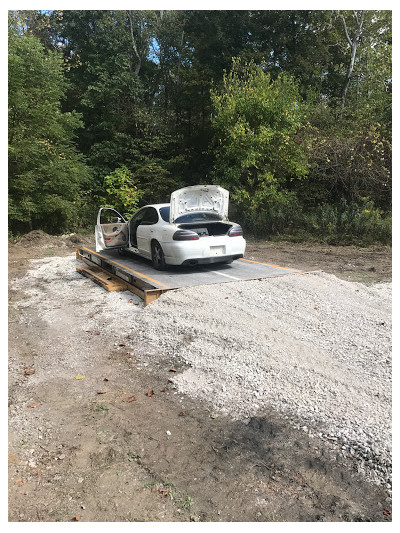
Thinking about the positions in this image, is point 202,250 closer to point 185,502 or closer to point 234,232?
point 234,232

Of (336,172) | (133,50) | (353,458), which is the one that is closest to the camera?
(353,458)

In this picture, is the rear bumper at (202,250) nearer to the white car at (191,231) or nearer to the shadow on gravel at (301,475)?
the white car at (191,231)

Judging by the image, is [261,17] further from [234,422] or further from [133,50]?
[234,422]

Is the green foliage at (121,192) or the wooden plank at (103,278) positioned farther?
the green foliage at (121,192)

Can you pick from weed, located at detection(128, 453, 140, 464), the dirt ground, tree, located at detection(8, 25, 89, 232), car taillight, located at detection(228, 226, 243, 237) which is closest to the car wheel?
car taillight, located at detection(228, 226, 243, 237)

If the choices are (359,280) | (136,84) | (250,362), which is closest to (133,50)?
(136,84)

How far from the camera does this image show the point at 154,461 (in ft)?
9.46

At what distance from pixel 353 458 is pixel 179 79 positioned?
21049 millimetres

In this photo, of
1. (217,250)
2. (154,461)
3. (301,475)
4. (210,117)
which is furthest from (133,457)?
(210,117)

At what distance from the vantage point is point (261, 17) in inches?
698

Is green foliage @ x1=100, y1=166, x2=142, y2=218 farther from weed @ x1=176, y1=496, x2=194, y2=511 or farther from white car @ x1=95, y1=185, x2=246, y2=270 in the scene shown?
weed @ x1=176, y1=496, x2=194, y2=511

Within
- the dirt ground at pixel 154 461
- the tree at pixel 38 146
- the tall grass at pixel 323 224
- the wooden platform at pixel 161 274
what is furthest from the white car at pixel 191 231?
the tree at pixel 38 146

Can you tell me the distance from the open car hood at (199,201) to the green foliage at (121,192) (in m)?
8.76

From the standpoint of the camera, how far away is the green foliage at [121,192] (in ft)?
54.8
